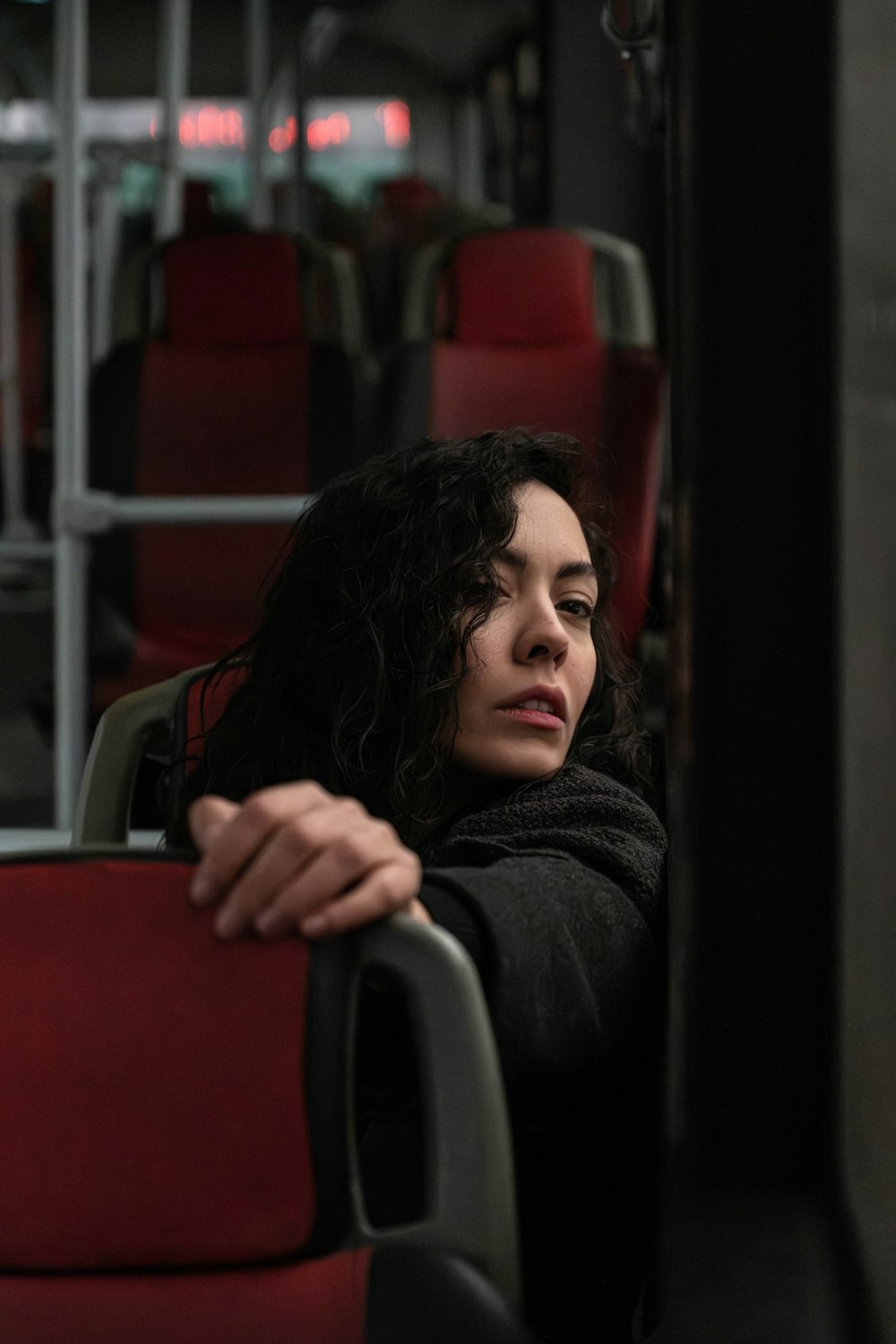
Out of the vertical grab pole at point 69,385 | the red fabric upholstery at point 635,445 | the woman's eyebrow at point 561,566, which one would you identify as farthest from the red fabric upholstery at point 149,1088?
the red fabric upholstery at point 635,445

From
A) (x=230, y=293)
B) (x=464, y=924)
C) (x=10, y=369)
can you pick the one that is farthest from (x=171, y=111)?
(x=464, y=924)

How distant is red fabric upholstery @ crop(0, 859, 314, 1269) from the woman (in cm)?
2

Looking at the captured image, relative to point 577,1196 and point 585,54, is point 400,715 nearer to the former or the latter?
point 577,1196

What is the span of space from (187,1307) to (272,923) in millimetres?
122

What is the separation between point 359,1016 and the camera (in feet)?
1.51

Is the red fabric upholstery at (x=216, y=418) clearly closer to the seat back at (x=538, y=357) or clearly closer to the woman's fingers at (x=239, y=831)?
the seat back at (x=538, y=357)

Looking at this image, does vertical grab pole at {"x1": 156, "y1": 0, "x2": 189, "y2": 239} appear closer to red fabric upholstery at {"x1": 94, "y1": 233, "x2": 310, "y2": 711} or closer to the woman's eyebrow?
red fabric upholstery at {"x1": 94, "y1": 233, "x2": 310, "y2": 711}

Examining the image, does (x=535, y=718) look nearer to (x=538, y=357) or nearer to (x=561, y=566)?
(x=561, y=566)

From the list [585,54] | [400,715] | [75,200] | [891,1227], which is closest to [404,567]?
[400,715]

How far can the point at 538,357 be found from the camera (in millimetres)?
1419

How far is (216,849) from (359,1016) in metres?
0.09

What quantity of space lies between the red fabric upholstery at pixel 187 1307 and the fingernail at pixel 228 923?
0.10m

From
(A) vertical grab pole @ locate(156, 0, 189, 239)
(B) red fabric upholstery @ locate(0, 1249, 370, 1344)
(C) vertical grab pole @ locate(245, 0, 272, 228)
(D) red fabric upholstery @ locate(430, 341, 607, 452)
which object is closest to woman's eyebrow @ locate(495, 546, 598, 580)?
(B) red fabric upholstery @ locate(0, 1249, 370, 1344)

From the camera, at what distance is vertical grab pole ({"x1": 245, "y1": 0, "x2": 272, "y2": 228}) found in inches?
88.3
